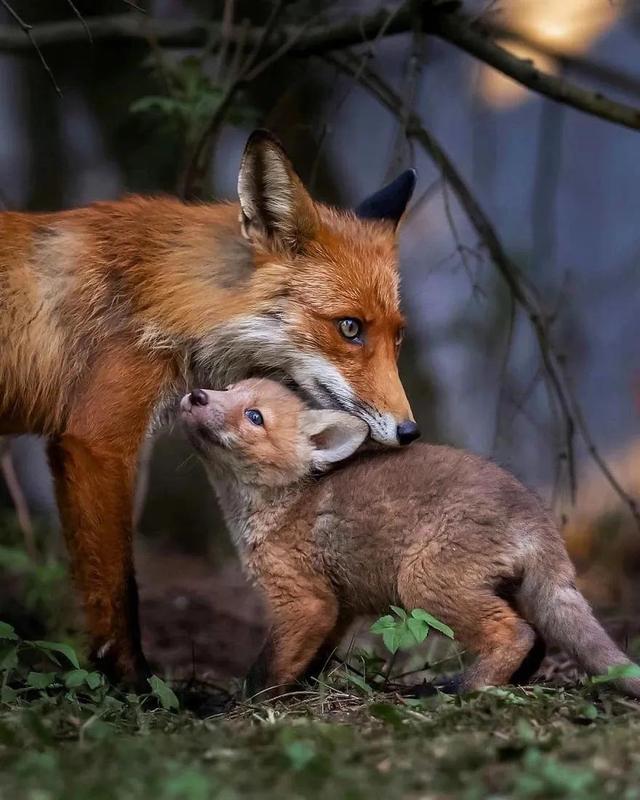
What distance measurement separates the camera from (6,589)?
788 cm

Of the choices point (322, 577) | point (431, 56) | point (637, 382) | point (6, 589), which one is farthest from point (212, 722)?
point (431, 56)

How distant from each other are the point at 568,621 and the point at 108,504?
6.56 feet

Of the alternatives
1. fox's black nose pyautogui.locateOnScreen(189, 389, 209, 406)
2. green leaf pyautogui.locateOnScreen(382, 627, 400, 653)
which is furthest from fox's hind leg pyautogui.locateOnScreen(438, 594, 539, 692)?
fox's black nose pyautogui.locateOnScreen(189, 389, 209, 406)

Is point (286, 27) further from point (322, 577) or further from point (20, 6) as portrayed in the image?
point (322, 577)

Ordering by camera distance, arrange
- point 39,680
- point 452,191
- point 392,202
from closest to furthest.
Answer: point 39,680
point 392,202
point 452,191

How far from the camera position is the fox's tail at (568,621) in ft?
13.6

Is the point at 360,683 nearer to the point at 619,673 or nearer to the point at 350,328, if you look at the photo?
the point at 619,673

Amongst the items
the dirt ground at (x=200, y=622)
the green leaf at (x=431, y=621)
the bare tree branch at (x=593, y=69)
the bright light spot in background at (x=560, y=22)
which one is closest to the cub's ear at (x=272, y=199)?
the green leaf at (x=431, y=621)

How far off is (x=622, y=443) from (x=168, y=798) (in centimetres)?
761

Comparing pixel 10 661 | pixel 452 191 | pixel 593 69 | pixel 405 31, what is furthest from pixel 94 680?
pixel 593 69

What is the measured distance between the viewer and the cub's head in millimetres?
4973

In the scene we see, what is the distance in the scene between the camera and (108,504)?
4836mm

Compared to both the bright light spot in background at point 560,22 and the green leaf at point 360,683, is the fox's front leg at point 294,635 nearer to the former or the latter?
the green leaf at point 360,683

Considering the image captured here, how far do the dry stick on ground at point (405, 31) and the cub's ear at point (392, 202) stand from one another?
1.11m
